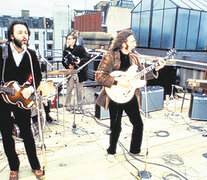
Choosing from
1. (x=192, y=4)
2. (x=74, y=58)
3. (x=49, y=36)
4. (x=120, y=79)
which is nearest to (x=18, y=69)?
(x=120, y=79)

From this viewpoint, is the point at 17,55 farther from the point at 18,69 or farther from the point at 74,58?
the point at 74,58

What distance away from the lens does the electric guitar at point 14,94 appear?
2.24m

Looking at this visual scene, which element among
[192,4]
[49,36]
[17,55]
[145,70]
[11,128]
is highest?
[192,4]

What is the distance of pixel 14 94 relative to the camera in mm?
2260

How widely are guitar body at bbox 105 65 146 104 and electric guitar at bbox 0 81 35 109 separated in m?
1.04

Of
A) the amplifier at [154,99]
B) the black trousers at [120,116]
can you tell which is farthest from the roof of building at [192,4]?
the black trousers at [120,116]

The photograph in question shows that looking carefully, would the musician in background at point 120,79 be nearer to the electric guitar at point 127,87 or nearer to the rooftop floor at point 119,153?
the electric guitar at point 127,87

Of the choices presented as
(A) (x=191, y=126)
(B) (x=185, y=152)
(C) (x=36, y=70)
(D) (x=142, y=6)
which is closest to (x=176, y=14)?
(D) (x=142, y=6)

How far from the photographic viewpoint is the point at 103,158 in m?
3.16

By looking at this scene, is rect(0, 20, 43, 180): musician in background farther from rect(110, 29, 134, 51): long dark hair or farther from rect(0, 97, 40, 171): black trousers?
rect(110, 29, 134, 51): long dark hair

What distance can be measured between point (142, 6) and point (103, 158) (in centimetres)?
1946

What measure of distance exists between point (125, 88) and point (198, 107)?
8.93ft

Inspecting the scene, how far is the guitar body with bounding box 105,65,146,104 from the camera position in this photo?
280 cm

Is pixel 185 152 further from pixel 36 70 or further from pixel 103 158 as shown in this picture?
pixel 36 70
